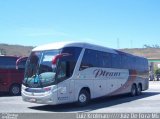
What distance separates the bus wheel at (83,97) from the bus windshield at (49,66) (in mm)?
1441

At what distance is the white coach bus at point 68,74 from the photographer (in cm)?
1349

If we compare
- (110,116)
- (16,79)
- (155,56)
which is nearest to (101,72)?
(110,116)

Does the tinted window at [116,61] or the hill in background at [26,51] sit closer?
the tinted window at [116,61]

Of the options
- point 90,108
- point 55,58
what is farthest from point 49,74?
point 90,108

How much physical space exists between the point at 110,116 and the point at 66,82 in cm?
296

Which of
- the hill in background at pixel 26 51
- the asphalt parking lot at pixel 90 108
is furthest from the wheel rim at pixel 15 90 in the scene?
the hill in background at pixel 26 51

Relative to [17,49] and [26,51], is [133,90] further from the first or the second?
[17,49]

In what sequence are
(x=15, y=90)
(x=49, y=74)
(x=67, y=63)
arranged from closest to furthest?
(x=49, y=74) < (x=67, y=63) < (x=15, y=90)

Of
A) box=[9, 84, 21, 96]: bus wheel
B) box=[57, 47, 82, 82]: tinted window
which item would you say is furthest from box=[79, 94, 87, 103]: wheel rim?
box=[9, 84, 21, 96]: bus wheel

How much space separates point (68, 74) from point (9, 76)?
8704 mm

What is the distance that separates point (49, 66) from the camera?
1366 centimetres

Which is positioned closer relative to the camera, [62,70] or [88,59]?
[62,70]

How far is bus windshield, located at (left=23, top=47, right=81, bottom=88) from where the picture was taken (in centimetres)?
1350

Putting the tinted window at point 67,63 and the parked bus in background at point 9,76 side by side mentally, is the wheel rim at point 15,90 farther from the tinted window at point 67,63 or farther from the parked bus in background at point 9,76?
the tinted window at point 67,63
